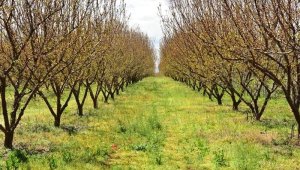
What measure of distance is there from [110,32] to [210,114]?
8.34 m

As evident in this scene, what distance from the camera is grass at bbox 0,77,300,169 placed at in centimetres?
1264

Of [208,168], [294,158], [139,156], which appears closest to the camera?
[208,168]

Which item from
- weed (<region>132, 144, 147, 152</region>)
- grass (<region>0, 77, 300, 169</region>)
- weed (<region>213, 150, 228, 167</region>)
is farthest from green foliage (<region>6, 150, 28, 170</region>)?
weed (<region>213, 150, 228, 167</region>)

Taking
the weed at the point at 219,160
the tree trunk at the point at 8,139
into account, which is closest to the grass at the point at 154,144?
the weed at the point at 219,160

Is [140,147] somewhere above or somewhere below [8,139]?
below

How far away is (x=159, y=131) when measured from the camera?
1936 centimetres

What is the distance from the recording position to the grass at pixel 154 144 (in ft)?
41.5

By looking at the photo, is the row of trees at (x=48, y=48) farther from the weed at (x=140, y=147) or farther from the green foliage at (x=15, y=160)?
the weed at (x=140, y=147)

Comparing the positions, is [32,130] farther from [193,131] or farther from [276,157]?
[276,157]

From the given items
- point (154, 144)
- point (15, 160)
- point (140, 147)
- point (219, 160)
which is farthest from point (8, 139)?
point (219, 160)

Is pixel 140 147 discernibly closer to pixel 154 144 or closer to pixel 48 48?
pixel 154 144

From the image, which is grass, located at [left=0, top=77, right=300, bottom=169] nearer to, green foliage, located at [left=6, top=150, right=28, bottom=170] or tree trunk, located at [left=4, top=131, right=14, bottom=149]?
green foliage, located at [left=6, top=150, right=28, bottom=170]

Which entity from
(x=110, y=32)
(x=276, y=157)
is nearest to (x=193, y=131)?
(x=276, y=157)

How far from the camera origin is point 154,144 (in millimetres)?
16125
